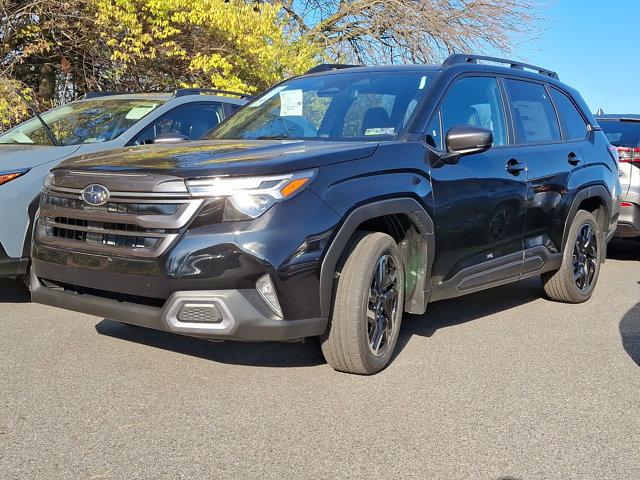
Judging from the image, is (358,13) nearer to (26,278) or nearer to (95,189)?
(26,278)

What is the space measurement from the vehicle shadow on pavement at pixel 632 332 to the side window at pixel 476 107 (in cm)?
165

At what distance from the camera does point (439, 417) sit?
11.8ft

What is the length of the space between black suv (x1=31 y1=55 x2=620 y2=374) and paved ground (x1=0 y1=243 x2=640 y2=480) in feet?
1.27

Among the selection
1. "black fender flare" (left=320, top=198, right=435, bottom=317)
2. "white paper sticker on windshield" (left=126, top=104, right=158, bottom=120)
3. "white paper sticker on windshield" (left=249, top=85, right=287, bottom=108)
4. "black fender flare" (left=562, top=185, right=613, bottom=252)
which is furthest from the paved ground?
"white paper sticker on windshield" (left=126, top=104, right=158, bottom=120)

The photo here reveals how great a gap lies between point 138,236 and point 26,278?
2414 mm

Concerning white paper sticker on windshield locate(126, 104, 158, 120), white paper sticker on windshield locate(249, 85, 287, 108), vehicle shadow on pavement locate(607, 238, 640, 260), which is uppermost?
white paper sticker on windshield locate(249, 85, 287, 108)

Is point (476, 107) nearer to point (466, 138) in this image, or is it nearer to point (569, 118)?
point (466, 138)

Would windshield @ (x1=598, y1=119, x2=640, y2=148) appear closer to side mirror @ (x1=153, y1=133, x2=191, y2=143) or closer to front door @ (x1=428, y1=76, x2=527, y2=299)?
front door @ (x1=428, y1=76, x2=527, y2=299)

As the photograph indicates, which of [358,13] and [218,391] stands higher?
[358,13]

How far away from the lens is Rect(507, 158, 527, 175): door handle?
5.15 metres

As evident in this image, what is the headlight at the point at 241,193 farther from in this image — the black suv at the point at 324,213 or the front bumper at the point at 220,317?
the front bumper at the point at 220,317

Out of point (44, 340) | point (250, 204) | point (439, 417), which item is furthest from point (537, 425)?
point (44, 340)

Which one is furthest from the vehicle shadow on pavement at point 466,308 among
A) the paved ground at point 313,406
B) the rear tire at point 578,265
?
the rear tire at point 578,265

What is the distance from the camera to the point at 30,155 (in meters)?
5.67
